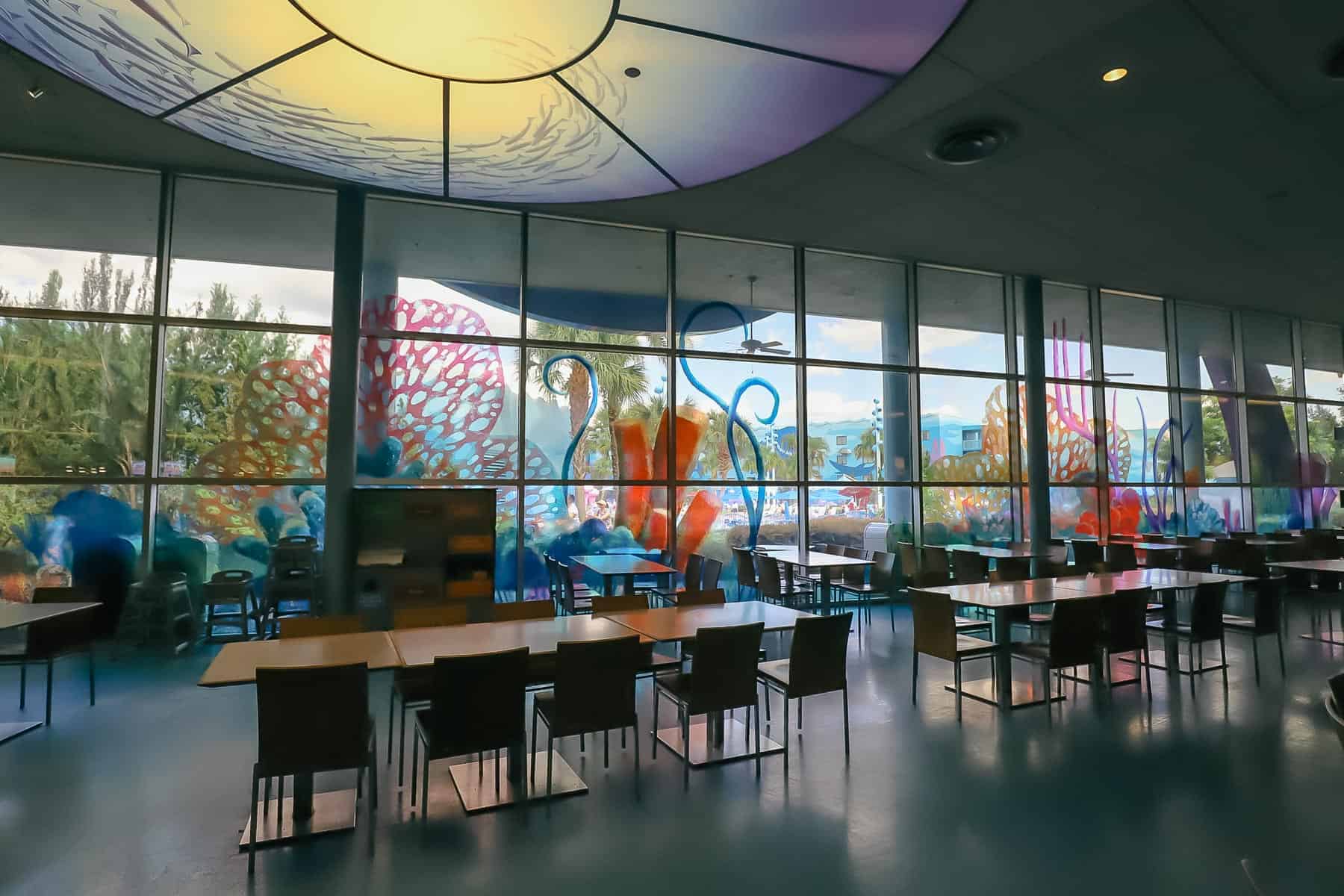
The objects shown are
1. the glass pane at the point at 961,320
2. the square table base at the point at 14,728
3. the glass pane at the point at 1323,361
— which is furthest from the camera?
the glass pane at the point at 1323,361

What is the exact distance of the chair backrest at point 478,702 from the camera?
320cm

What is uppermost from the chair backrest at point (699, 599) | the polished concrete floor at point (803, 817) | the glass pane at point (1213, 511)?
the glass pane at point (1213, 511)

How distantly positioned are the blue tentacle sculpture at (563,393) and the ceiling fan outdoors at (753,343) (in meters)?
1.91

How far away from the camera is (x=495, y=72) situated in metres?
3.87

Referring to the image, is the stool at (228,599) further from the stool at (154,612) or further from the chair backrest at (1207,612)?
the chair backrest at (1207,612)

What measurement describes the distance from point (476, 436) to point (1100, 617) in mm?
5846

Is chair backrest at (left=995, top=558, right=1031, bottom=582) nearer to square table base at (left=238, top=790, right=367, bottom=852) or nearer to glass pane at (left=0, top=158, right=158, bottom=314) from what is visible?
square table base at (left=238, top=790, right=367, bottom=852)

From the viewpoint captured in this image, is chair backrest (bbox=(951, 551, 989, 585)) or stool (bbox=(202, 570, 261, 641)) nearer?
stool (bbox=(202, 570, 261, 641))

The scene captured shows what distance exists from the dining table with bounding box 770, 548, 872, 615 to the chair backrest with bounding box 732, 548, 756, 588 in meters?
0.25

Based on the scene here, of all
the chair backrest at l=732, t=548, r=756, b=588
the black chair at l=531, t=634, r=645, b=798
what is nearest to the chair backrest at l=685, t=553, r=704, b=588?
the chair backrest at l=732, t=548, r=756, b=588

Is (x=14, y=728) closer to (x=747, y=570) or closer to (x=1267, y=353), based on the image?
(x=747, y=570)

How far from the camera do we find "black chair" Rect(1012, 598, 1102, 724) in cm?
480

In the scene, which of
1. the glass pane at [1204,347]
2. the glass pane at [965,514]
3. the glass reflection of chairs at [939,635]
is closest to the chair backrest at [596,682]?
the glass reflection of chairs at [939,635]

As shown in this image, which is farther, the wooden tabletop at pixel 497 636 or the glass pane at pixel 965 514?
the glass pane at pixel 965 514
